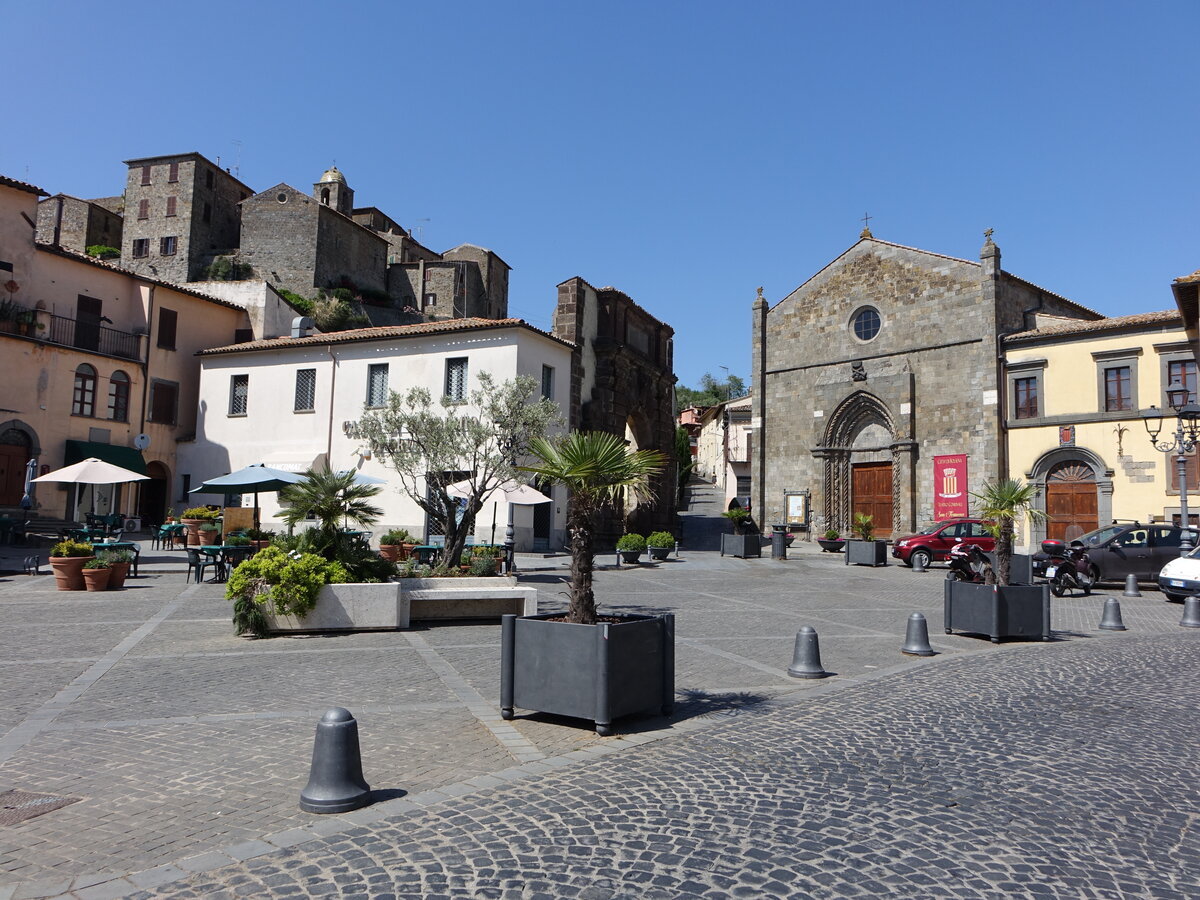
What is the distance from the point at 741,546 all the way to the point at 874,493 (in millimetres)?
9869

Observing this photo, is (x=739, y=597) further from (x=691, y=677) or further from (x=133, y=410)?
(x=133, y=410)

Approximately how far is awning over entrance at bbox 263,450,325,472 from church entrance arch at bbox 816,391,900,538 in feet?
66.5

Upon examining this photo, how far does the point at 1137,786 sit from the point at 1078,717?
6.13 feet

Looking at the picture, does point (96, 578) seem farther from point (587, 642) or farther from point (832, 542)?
point (832, 542)

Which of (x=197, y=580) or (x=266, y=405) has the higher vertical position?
(x=266, y=405)

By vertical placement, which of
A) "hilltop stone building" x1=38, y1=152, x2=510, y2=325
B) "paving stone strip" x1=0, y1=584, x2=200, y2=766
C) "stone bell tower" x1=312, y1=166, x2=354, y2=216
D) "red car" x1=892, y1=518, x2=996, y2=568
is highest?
"stone bell tower" x1=312, y1=166, x2=354, y2=216

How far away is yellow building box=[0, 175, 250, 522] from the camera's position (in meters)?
27.7

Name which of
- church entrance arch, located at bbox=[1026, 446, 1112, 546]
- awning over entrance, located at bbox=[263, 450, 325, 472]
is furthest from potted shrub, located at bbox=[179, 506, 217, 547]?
church entrance arch, located at bbox=[1026, 446, 1112, 546]

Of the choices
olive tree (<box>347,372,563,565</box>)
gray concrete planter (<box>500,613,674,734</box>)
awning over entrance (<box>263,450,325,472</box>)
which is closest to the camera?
gray concrete planter (<box>500,613,674,734</box>)

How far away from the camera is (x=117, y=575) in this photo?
1533 cm

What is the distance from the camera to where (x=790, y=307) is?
3809 cm

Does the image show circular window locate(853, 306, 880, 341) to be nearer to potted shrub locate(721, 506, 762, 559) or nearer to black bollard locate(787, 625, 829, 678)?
potted shrub locate(721, 506, 762, 559)

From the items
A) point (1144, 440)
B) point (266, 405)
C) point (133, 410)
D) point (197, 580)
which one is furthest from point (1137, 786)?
point (133, 410)

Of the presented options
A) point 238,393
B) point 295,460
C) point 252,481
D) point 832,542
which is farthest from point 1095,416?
point 238,393
